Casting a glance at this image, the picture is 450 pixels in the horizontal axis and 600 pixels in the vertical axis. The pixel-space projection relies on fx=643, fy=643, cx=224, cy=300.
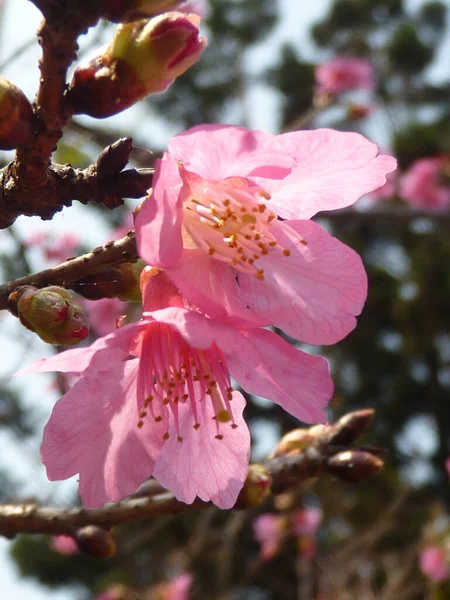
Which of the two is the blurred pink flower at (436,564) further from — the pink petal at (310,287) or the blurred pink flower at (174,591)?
the pink petal at (310,287)

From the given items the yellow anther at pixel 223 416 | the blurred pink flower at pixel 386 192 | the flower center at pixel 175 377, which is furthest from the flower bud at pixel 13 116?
the blurred pink flower at pixel 386 192

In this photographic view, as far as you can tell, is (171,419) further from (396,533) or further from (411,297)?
(411,297)

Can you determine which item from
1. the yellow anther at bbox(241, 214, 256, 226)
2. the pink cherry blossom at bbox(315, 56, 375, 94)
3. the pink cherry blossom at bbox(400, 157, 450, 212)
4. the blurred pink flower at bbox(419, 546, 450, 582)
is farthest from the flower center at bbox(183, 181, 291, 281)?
the pink cherry blossom at bbox(400, 157, 450, 212)

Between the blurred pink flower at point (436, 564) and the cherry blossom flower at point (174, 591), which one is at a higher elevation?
the cherry blossom flower at point (174, 591)

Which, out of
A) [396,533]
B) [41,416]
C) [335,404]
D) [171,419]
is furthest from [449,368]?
[171,419]

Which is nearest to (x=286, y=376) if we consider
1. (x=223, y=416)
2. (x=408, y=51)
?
(x=223, y=416)

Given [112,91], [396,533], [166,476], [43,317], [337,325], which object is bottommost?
[396,533]

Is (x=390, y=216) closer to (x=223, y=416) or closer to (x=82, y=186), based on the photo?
(x=223, y=416)
